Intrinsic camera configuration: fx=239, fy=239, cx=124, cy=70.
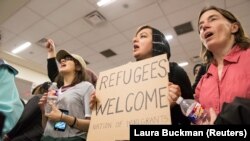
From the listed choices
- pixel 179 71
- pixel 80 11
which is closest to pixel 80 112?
pixel 179 71

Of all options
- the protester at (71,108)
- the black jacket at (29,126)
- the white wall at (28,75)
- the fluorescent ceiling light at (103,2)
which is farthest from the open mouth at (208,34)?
the white wall at (28,75)

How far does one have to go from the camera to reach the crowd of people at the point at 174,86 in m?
0.98

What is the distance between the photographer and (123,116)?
3.37 ft

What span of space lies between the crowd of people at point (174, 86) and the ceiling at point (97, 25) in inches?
104

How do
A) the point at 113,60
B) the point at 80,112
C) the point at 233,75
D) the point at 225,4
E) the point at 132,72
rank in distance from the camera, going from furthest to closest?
the point at 113,60 < the point at 225,4 < the point at 80,112 < the point at 132,72 < the point at 233,75

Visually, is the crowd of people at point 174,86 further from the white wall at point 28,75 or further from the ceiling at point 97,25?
the white wall at point 28,75

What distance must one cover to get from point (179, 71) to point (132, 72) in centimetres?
29

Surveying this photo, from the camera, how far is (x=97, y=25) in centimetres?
473

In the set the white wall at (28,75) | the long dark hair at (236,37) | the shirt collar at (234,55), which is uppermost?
the white wall at (28,75)

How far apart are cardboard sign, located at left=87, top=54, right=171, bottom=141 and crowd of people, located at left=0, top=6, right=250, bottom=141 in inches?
3.1

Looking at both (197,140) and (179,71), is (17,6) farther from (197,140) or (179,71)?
(197,140)

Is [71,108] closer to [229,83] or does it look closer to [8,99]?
[8,99]

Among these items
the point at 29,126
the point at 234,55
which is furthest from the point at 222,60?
the point at 29,126

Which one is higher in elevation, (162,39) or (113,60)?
(113,60)
